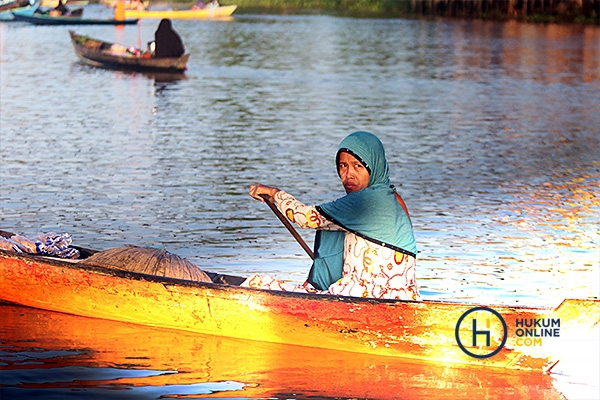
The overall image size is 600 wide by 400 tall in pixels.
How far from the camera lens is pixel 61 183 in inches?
507

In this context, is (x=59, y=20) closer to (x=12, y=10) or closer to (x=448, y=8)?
(x=12, y=10)

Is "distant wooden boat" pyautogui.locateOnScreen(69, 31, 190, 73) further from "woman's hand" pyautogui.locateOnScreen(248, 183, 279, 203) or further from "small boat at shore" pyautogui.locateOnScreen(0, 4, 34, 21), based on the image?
"small boat at shore" pyautogui.locateOnScreen(0, 4, 34, 21)

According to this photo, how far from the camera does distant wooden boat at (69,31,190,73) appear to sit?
2742 centimetres

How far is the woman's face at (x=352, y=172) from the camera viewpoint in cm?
664

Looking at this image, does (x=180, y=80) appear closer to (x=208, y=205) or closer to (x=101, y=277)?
(x=208, y=205)

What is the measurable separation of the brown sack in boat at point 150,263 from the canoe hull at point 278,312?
13 cm

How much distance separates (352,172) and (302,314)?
89 centimetres

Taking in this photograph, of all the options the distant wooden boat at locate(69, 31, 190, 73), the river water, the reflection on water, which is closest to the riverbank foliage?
the reflection on water

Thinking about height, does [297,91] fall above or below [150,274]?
below

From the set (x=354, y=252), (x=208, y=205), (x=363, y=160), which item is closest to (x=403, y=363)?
(x=354, y=252)

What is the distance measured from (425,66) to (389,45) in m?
8.96

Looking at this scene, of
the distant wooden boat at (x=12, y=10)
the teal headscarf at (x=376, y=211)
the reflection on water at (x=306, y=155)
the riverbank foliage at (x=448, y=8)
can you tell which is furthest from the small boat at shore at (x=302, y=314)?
the distant wooden boat at (x=12, y=10)

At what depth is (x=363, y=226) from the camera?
6.72 metres

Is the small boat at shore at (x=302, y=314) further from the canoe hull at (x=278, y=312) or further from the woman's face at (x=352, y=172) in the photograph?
the woman's face at (x=352, y=172)
